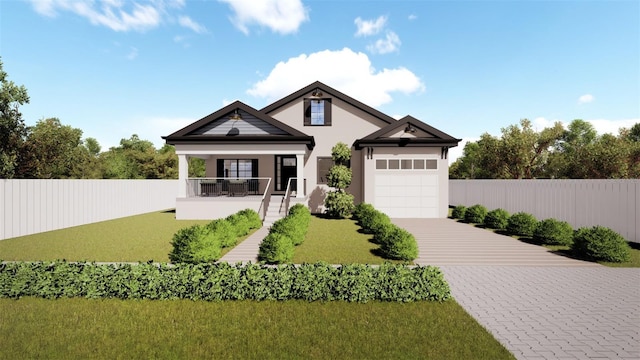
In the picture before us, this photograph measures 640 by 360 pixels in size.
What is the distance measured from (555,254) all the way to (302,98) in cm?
1623

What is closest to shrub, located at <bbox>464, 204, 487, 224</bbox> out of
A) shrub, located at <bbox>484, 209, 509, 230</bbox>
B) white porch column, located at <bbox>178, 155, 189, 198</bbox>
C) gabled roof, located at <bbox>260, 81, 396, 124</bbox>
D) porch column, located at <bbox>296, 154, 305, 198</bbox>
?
shrub, located at <bbox>484, 209, 509, 230</bbox>

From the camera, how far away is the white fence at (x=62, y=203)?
1188 cm

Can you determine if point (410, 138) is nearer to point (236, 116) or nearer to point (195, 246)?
point (236, 116)

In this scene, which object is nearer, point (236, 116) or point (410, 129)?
point (236, 116)

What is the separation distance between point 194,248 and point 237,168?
13323 millimetres

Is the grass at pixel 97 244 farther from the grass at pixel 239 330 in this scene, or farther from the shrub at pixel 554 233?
the shrub at pixel 554 233

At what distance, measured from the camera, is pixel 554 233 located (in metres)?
10.9

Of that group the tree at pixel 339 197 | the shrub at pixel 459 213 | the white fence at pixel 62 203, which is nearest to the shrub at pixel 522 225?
the shrub at pixel 459 213

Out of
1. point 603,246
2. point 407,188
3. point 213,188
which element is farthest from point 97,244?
point 603,246

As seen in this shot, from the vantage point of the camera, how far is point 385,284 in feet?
19.0

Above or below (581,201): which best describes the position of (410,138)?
above

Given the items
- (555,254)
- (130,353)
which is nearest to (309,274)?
(130,353)

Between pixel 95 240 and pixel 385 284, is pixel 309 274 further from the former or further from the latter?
pixel 95 240

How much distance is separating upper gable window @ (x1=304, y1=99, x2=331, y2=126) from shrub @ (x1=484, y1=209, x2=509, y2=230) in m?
11.2
